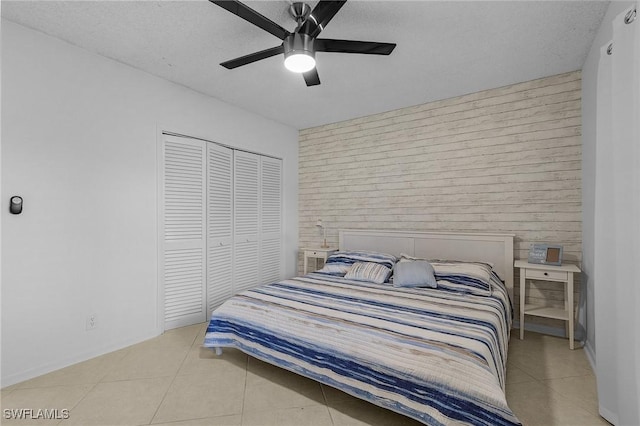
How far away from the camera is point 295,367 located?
2143 millimetres

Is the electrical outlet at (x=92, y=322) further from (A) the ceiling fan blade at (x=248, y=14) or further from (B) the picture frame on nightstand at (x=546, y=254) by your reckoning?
(B) the picture frame on nightstand at (x=546, y=254)

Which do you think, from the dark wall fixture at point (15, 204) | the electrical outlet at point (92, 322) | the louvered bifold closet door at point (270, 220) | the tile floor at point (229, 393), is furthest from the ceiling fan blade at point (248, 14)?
the electrical outlet at point (92, 322)

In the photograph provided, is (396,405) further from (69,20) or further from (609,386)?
(69,20)

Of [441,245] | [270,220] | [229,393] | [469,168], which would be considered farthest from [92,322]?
[469,168]

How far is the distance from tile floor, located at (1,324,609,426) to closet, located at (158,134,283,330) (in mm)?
858

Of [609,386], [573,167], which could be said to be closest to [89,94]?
[609,386]

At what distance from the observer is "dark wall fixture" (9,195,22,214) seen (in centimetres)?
221

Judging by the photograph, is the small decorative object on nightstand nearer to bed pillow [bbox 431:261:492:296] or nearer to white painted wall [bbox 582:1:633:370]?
bed pillow [bbox 431:261:492:296]

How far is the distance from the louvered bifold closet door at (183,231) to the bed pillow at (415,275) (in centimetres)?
224

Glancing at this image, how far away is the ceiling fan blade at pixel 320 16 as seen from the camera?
175 cm

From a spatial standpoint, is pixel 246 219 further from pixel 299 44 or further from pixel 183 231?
pixel 299 44

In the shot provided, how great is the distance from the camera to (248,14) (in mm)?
1771

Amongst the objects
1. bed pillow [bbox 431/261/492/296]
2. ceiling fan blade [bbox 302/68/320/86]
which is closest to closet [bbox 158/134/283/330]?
ceiling fan blade [bbox 302/68/320/86]

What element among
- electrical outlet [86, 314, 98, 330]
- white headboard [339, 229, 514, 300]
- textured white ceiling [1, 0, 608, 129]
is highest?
textured white ceiling [1, 0, 608, 129]
